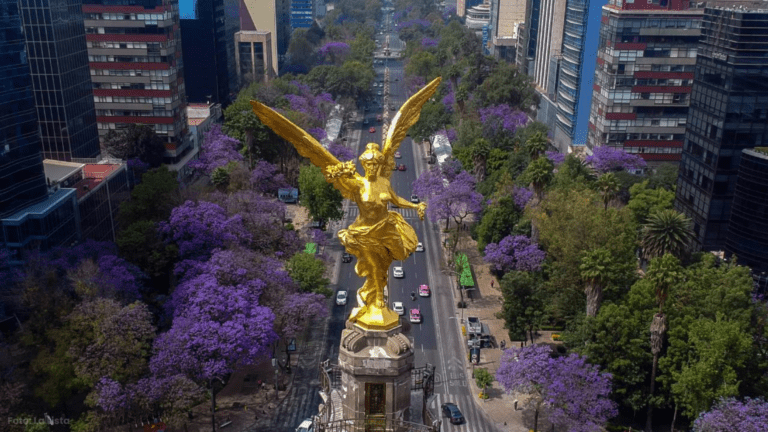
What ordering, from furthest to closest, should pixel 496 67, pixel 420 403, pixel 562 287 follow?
pixel 496 67 → pixel 562 287 → pixel 420 403

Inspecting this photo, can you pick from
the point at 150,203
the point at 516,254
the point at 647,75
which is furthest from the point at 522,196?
the point at 150,203

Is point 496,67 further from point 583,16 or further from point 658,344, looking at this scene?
point 658,344

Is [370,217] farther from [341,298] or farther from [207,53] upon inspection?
[207,53]

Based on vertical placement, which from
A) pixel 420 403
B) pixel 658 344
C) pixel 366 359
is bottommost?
pixel 658 344

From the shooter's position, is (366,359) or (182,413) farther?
(182,413)

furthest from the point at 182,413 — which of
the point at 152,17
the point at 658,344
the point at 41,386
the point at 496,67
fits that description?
the point at 496,67

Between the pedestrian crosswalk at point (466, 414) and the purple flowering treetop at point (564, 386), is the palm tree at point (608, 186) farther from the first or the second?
the pedestrian crosswalk at point (466, 414)

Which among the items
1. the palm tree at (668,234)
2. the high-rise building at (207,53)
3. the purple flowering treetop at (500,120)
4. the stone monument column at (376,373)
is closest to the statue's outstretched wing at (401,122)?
the stone monument column at (376,373)

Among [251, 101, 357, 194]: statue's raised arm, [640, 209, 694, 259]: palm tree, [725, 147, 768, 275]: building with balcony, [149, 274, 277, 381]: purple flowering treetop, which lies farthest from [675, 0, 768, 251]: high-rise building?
[251, 101, 357, 194]: statue's raised arm
